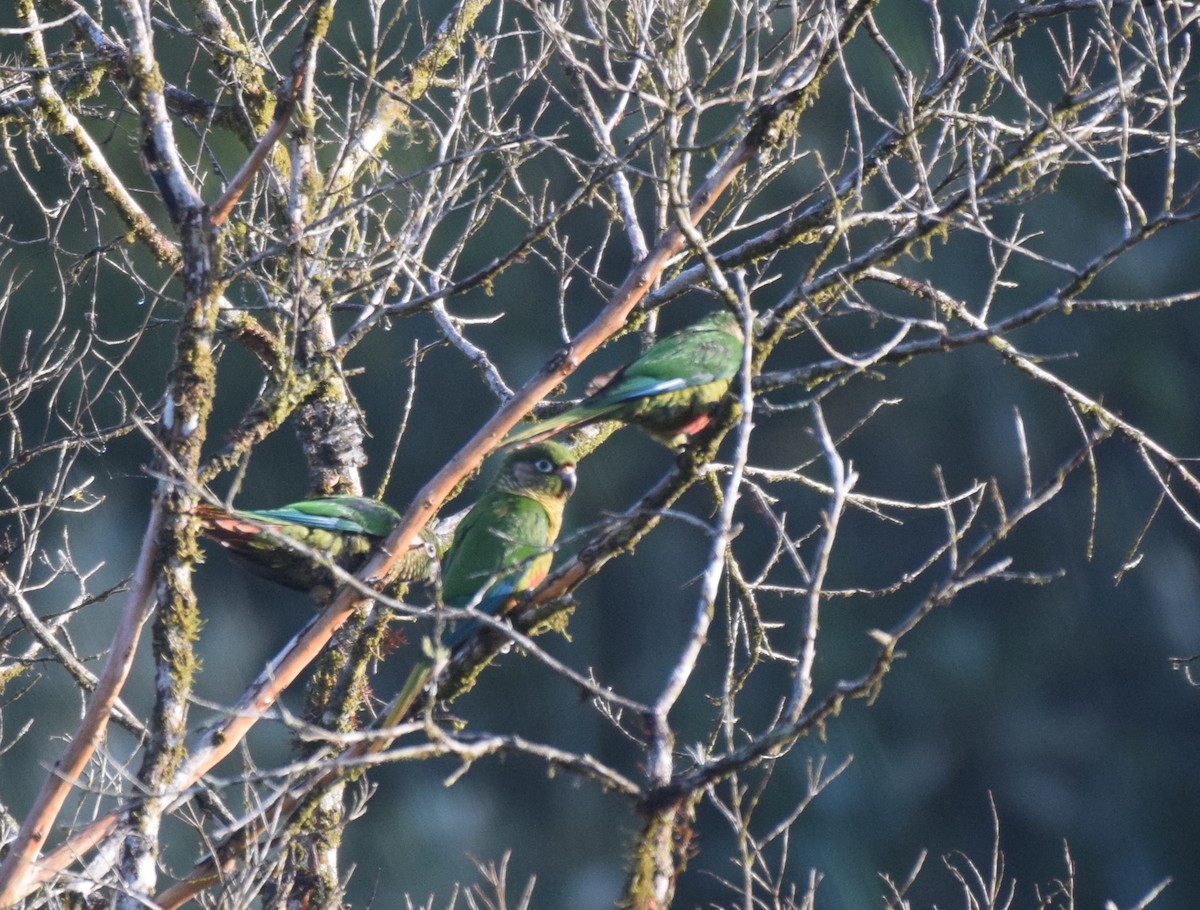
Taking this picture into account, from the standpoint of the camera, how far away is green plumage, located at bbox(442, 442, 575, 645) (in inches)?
159

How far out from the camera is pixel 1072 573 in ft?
27.7

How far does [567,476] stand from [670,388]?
0.68m

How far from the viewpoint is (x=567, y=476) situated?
4.36m

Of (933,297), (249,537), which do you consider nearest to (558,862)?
(249,537)

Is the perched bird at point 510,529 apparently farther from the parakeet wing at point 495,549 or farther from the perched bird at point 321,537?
the perched bird at point 321,537

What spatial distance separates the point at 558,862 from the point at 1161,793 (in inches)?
161

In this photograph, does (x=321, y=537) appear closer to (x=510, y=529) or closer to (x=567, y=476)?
(x=510, y=529)

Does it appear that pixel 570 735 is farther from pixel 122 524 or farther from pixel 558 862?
pixel 122 524

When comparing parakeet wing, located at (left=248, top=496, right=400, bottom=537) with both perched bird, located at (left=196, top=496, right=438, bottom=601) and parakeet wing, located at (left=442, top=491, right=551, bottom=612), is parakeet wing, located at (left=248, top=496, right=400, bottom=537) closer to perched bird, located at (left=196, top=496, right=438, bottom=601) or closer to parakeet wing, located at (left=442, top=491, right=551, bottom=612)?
perched bird, located at (left=196, top=496, right=438, bottom=601)

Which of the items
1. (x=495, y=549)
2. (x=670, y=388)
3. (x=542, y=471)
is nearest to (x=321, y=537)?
(x=495, y=549)

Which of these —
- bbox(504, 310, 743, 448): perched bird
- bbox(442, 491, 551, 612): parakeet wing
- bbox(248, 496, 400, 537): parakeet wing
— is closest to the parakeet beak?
bbox(442, 491, 551, 612): parakeet wing

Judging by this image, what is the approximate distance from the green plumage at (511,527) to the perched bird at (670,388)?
0.44m

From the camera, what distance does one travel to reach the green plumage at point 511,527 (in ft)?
13.2

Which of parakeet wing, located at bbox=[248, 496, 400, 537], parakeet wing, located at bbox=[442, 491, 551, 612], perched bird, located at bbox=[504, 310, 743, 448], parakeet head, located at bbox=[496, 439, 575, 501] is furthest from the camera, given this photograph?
parakeet head, located at bbox=[496, 439, 575, 501]
